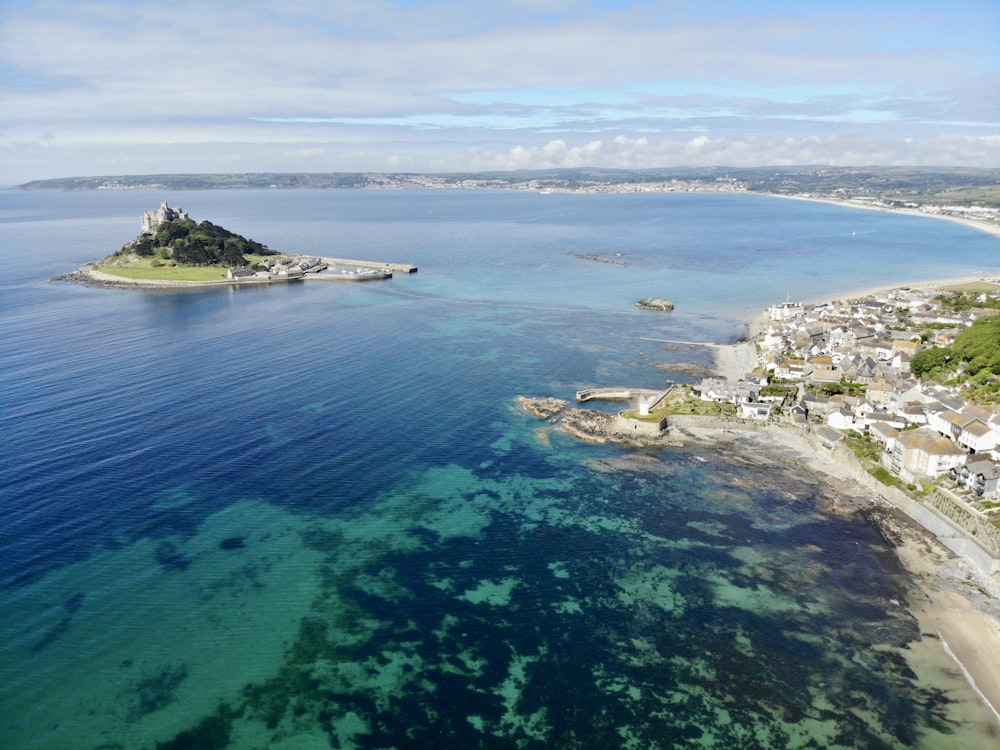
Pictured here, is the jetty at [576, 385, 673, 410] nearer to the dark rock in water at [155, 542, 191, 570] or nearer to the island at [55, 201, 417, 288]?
the dark rock in water at [155, 542, 191, 570]

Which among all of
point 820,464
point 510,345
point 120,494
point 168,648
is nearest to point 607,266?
point 510,345

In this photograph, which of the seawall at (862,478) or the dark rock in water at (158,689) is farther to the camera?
the seawall at (862,478)

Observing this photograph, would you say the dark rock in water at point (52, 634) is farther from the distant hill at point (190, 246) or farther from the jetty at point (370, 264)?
the distant hill at point (190, 246)


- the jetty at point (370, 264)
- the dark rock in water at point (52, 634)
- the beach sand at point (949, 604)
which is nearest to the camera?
the beach sand at point (949, 604)

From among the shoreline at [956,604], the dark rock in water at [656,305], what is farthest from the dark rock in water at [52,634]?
the dark rock in water at [656,305]

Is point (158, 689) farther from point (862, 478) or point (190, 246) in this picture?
point (190, 246)

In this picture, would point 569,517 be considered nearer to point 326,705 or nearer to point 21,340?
point 326,705

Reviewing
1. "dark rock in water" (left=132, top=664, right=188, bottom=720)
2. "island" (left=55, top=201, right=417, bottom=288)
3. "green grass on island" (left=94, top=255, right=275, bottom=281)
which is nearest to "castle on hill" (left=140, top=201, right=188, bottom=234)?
"island" (left=55, top=201, right=417, bottom=288)

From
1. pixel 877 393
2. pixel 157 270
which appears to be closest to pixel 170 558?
pixel 877 393
